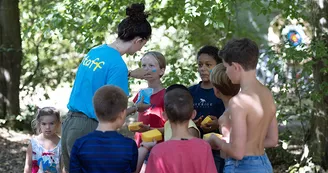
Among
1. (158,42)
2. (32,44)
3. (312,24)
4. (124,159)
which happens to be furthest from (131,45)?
(32,44)

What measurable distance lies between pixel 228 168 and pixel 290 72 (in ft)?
13.6

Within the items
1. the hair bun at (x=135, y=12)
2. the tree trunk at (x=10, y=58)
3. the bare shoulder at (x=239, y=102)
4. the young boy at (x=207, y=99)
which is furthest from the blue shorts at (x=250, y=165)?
the tree trunk at (x=10, y=58)

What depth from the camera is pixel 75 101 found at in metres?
4.43

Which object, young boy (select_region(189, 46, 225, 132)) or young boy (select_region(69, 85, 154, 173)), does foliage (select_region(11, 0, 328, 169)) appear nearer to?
young boy (select_region(189, 46, 225, 132))

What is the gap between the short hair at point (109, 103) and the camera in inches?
153

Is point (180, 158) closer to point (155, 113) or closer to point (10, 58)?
point (155, 113)

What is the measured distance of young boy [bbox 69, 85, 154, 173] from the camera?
3861 mm

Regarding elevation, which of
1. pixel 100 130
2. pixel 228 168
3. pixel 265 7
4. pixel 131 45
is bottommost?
pixel 228 168

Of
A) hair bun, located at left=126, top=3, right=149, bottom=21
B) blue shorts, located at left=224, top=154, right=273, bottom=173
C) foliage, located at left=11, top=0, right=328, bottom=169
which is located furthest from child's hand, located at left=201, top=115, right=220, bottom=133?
foliage, located at left=11, top=0, right=328, bottom=169

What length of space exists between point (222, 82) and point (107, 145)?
1032 mm

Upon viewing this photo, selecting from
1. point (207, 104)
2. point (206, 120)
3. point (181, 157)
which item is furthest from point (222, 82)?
point (181, 157)

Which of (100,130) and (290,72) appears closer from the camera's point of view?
(100,130)

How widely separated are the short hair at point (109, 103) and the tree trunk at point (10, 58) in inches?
279

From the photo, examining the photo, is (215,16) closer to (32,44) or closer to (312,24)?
(312,24)
